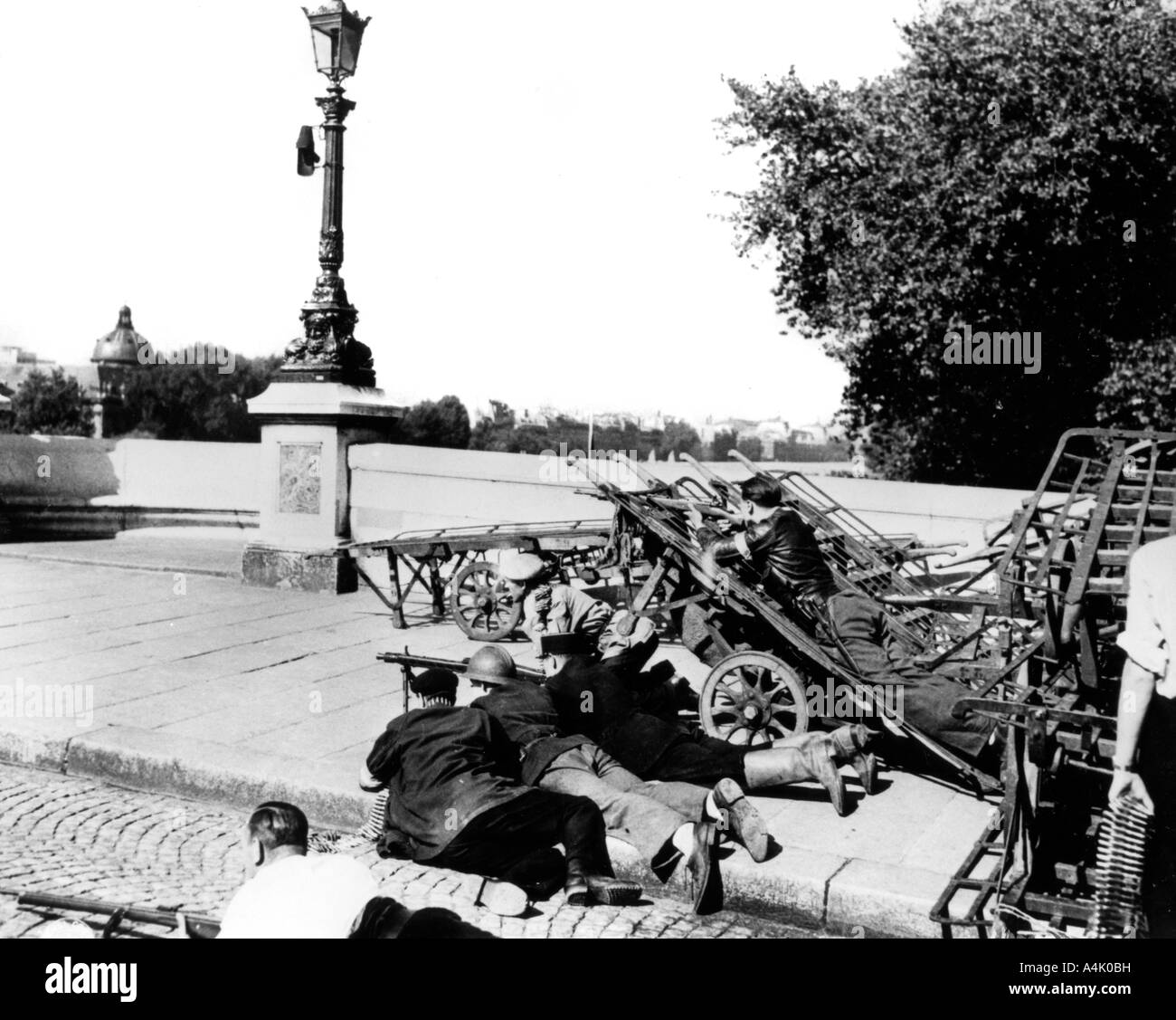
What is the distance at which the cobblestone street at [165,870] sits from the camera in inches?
177

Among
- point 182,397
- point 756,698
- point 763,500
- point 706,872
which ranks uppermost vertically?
point 182,397

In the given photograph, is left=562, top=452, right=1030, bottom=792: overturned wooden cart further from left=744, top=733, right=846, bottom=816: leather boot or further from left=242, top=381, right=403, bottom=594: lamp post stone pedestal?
left=242, top=381, right=403, bottom=594: lamp post stone pedestal

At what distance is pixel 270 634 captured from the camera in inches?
366

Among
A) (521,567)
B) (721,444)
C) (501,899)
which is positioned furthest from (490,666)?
(721,444)

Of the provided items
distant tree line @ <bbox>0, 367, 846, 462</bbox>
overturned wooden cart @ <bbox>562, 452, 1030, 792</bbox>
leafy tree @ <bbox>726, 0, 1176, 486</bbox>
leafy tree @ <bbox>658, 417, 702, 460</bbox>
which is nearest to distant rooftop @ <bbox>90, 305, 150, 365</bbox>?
distant tree line @ <bbox>0, 367, 846, 462</bbox>

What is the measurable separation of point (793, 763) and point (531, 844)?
146 cm

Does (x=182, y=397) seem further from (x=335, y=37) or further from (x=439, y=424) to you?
(x=335, y=37)

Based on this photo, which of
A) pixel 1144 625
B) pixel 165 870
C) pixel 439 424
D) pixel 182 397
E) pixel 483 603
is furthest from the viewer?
pixel 182 397

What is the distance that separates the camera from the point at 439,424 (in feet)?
131

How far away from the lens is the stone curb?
15.1 feet

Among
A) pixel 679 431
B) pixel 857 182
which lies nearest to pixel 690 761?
pixel 857 182
